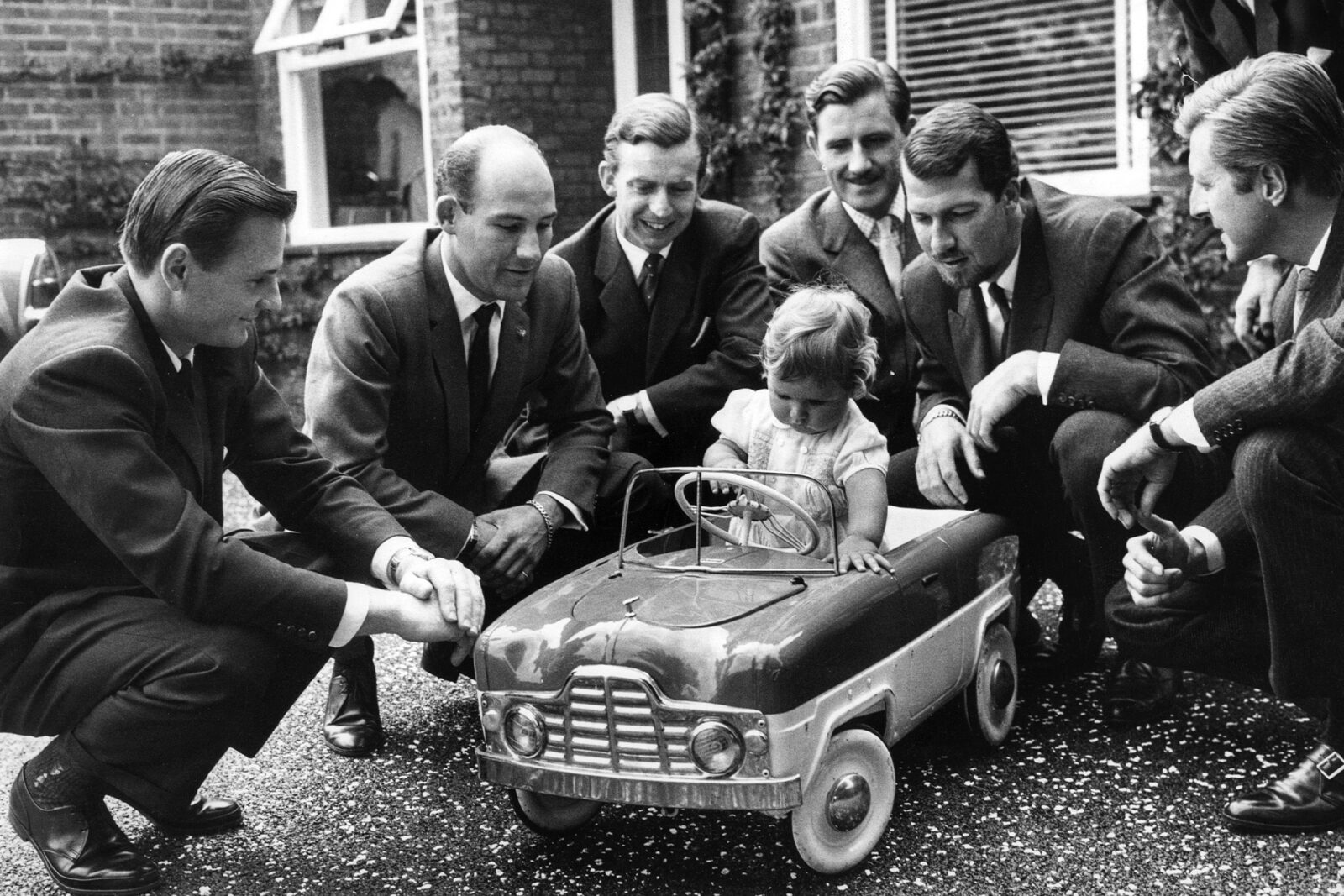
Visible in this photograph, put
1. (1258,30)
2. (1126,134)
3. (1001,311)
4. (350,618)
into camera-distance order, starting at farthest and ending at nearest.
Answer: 1. (1126,134)
2. (1258,30)
3. (1001,311)
4. (350,618)

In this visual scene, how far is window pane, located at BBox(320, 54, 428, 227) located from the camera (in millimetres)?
10188

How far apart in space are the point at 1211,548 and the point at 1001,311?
102 centimetres

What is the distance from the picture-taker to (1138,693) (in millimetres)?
3918

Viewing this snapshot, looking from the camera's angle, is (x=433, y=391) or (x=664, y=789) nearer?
(x=664, y=789)

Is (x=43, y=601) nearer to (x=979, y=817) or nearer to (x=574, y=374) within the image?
(x=574, y=374)

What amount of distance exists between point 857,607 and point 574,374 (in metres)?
1.52

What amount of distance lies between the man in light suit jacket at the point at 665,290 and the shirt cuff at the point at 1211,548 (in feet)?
5.57

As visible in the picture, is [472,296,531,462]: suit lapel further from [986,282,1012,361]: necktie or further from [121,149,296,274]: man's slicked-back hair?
[986,282,1012,361]: necktie

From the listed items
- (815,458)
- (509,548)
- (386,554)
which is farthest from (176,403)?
(815,458)

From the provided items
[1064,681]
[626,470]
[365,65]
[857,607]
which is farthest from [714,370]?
[365,65]

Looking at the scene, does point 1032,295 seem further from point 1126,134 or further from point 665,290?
point 1126,134

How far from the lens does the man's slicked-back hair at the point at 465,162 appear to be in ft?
12.8

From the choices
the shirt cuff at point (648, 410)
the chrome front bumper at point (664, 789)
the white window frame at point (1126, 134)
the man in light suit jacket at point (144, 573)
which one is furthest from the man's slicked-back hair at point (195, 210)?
the white window frame at point (1126, 134)

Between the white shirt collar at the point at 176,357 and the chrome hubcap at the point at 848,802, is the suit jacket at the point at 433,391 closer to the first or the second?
the white shirt collar at the point at 176,357
